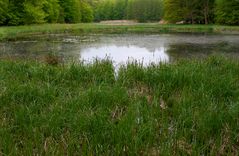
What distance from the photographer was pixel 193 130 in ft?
13.7

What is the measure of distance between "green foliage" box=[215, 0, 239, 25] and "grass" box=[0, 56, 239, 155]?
35.7 meters

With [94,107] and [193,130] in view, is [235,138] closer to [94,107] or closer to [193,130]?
[193,130]

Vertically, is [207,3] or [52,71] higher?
[207,3]

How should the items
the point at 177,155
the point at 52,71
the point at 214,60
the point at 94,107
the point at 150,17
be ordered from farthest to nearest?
1. the point at 150,17
2. the point at 214,60
3. the point at 52,71
4. the point at 94,107
5. the point at 177,155

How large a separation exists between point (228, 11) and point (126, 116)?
1562 inches

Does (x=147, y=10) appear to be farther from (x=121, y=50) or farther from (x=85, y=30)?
(x=121, y=50)

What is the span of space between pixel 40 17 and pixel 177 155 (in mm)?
36047

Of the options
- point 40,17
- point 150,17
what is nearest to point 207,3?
point 40,17

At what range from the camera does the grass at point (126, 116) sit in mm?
3760

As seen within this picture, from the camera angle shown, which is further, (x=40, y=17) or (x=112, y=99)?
(x=40, y=17)

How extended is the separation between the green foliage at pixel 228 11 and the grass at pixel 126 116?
3572 cm

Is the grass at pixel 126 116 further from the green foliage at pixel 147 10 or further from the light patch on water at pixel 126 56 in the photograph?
the green foliage at pixel 147 10

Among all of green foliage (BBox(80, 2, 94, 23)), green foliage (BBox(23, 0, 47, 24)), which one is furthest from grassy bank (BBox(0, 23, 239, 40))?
green foliage (BBox(80, 2, 94, 23))

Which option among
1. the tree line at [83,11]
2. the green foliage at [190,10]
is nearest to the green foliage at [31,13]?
the tree line at [83,11]
